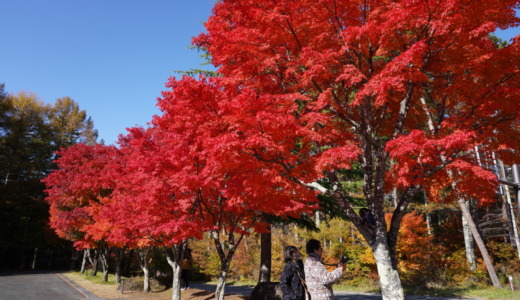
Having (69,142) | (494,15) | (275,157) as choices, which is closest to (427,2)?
(494,15)

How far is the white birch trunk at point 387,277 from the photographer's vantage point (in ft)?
21.8

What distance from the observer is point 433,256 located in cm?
1838

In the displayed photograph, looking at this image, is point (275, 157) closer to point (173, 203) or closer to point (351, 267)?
point (173, 203)

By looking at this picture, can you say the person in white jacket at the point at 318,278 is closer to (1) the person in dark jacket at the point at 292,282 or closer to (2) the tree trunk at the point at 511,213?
(1) the person in dark jacket at the point at 292,282

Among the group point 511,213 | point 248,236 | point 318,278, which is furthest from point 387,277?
point 248,236

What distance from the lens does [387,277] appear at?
266 inches

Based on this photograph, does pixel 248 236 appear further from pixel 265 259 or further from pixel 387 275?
pixel 387 275

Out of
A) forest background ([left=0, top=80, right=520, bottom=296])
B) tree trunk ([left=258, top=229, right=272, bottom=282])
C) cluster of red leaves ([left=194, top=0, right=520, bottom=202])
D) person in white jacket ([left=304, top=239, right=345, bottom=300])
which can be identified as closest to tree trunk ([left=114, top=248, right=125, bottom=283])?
forest background ([left=0, top=80, right=520, bottom=296])

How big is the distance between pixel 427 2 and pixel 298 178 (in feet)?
14.8

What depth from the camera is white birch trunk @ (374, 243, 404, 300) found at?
21.8 feet

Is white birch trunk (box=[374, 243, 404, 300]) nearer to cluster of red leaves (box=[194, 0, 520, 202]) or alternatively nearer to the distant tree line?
cluster of red leaves (box=[194, 0, 520, 202])

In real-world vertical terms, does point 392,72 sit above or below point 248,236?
above

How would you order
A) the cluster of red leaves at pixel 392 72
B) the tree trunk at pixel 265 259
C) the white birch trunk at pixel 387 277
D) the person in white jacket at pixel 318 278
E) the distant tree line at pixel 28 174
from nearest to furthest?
1. the person in white jacket at pixel 318 278
2. the cluster of red leaves at pixel 392 72
3. the white birch trunk at pixel 387 277
4. the tree trunk at pixel 265 259
5. the distant tree line at pixel 28 174

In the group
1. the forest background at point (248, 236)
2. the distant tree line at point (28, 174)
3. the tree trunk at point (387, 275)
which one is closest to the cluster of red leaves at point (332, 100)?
the tree trunk at point (387, 275)
